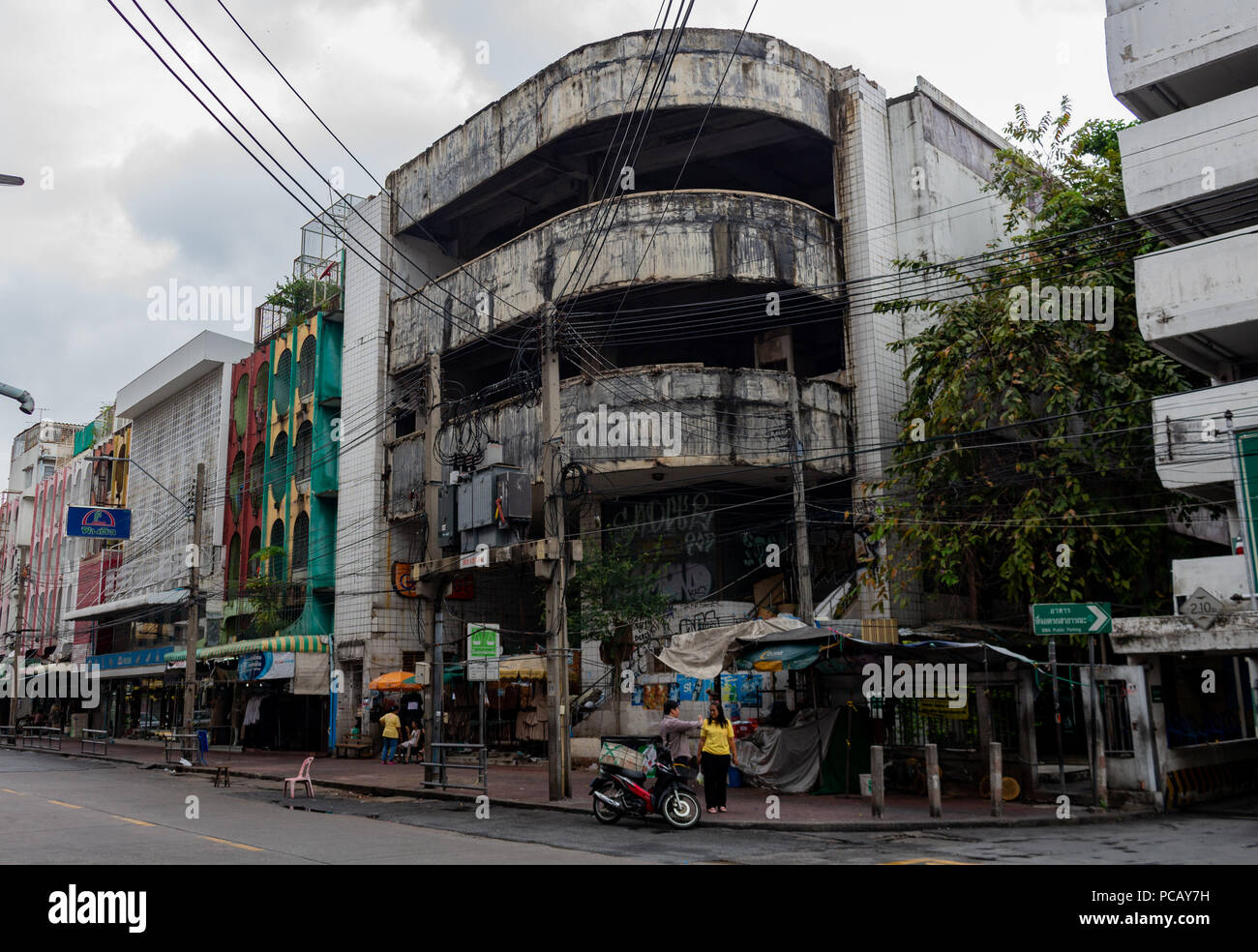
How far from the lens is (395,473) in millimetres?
34688

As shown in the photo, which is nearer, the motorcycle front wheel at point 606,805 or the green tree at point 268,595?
the motorcycle front wheel at point 606,805

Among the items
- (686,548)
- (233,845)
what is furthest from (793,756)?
(686,548)

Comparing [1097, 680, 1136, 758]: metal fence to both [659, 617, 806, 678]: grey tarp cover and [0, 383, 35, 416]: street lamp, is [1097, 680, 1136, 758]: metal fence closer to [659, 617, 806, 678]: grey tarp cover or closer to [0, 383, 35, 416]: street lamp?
[659, 617, 806, 678]: grey tarp cover

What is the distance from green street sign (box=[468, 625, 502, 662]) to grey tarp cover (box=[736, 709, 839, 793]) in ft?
17.4

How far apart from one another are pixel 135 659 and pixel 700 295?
2998 cm

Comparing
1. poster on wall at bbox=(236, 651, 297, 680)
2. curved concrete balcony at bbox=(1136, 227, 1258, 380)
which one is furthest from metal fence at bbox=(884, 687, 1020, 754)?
poster on wall at bbox=(236, 651, 297, 680)

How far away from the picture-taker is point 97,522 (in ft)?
127

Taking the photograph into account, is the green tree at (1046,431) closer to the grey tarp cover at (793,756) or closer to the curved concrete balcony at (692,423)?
the curved concrete balcony at (692,423)

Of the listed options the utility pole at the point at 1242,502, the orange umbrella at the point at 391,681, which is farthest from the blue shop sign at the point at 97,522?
the utility pole at the point at 1242,502

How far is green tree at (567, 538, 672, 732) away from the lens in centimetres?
2589

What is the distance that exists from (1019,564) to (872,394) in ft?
26.0

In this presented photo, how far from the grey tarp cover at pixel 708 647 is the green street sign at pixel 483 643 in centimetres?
313

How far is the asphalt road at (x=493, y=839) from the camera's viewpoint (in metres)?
11.3
